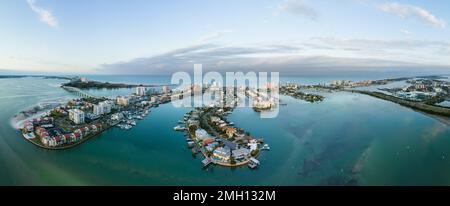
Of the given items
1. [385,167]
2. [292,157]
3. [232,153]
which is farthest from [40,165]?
[385,167]

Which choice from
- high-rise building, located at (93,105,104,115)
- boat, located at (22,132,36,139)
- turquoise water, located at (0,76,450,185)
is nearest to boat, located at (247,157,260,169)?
turquoise water, located at (0,76,450,185)

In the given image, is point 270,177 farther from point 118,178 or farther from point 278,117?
point 278,117

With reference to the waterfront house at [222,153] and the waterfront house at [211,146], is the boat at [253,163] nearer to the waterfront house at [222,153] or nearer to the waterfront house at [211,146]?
the waterfront house at [222,153]

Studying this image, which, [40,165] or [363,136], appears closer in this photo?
[40,165]

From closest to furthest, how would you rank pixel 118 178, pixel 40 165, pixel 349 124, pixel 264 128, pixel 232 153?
1. pixel 118 178
2. pixel 40 165
3. pixel 232 153
4. pixel 264 128
5. pixel 349 124

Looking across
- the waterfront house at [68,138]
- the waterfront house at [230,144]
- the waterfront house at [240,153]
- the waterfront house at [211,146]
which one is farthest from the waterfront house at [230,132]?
A: the waterfront house at [68,138]

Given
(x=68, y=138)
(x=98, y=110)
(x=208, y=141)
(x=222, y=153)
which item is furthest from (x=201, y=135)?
(x=98, y=110)

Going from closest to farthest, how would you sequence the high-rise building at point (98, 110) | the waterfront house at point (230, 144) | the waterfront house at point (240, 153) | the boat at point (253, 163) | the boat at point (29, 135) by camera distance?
the boat at point (253, 163)
the waterfront house at point (240, 153)
the waterfront house at point (230, 144)
the boat at point (29, 135)
the high-rise building at point (98, 110)

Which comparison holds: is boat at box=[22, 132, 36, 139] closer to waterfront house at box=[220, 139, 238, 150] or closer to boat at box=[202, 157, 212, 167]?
boat at box=[202, 157, 212, 167]
